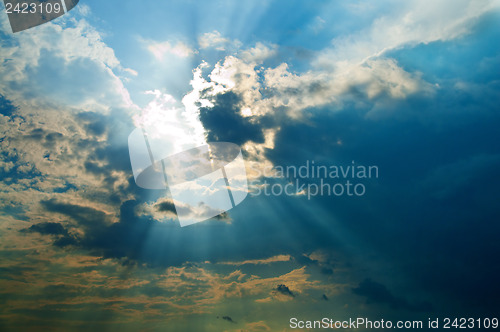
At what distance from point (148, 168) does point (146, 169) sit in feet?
0.95

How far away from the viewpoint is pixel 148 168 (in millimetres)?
39781

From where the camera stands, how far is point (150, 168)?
131 ft

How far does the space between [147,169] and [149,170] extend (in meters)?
0.40

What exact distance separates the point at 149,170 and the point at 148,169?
0.32 meters

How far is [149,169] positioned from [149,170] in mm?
268

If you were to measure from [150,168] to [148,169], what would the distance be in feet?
1.11

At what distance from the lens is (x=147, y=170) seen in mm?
40094

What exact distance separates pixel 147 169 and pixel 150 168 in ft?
1.41

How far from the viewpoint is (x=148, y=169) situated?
131 feet

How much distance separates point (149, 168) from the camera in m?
39.8

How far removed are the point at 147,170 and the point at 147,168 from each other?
51 cm

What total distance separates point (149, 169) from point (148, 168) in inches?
10.4

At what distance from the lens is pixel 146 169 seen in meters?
39.8
